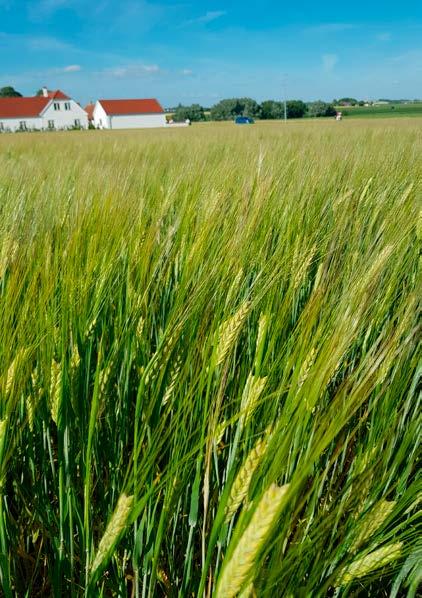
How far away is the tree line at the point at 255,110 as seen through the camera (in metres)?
49.7

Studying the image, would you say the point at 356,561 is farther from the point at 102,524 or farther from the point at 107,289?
the point at 107,289

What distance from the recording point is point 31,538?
2.32 feet

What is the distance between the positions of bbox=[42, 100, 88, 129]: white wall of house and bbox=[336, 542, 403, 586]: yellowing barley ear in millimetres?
49133

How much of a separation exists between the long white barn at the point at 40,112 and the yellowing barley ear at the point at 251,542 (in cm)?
4645

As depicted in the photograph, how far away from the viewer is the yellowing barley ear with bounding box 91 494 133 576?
416 mm

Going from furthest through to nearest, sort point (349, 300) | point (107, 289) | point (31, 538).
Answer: point (107, 289)
point (31, 538)
point (349, 300)

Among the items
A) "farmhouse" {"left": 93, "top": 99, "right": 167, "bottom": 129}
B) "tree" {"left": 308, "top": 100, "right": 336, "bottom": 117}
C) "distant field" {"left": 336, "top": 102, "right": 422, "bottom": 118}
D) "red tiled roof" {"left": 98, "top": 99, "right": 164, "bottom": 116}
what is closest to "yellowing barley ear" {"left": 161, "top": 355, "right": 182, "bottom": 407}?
"distant field" {"left": 336, "top": 102, "right": 422, "bottom": 118}

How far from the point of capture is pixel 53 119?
45.8m

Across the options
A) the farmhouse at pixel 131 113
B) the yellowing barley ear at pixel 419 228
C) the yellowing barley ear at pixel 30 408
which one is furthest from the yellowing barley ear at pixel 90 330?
the farmhouse at pixel 131 113

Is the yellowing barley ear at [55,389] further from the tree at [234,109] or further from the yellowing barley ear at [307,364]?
the tree at [234,109]

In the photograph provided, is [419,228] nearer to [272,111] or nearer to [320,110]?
[320,110]

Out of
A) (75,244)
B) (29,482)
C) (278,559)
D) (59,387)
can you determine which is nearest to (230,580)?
(278,559)

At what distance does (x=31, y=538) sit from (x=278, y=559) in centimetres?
44

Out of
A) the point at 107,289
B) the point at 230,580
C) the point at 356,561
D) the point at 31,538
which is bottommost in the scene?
the point at 31,538
